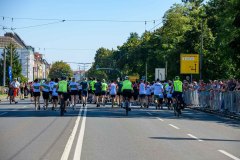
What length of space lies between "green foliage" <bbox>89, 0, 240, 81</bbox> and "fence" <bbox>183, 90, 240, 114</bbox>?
4.52 metres

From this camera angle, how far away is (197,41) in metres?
53.5

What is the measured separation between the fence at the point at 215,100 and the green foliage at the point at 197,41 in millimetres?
4525

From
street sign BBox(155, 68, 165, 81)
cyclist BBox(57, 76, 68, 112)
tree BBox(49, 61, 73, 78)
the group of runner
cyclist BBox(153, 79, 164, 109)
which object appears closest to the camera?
cyclist BBox(57, 76, 68, 112)

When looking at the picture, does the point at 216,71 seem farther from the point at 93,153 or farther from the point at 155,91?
the point at 93,153

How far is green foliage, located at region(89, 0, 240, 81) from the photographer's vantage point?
47256mm

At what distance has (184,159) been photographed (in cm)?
1077

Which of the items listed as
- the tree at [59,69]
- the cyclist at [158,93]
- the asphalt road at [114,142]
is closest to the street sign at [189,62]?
the cyclist at [158,93]

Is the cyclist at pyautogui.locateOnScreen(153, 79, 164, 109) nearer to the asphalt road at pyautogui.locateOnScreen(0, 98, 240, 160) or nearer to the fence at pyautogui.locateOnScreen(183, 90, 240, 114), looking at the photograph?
the fence at pyautogui.locateOnScreen(183, 90, 240, 114)

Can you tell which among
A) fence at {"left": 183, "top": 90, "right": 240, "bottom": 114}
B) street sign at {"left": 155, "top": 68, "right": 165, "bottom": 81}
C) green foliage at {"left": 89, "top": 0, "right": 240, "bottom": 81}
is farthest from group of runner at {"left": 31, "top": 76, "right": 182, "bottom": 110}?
street sign at {"left": 155, "top": 68, "right": 165, "bottom": 81}

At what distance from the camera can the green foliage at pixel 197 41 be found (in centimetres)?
4726

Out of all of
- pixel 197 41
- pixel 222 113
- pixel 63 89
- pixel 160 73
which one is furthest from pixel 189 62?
pixel 63 89

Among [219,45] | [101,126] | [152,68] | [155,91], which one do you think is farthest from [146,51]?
[101,126]

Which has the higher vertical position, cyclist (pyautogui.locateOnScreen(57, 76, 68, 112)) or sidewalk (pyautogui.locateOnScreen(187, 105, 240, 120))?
cyclist (pyautogui.locateOnScreen(57, 76, 68, 112))

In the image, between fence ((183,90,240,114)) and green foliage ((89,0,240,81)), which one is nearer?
fence ((183,90,240,114))
